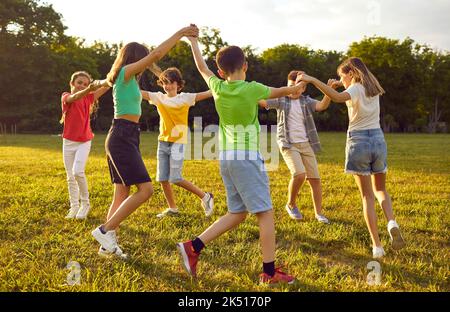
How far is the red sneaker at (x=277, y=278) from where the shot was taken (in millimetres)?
3586

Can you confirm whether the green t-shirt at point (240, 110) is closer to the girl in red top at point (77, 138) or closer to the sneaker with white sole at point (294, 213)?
the sneaker with white sole at point (294, 213)

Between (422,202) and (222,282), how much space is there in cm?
467

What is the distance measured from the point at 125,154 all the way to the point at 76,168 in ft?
6.61

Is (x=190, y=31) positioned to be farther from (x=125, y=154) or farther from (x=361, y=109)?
(x=361, y=109)

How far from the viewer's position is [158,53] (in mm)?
3891

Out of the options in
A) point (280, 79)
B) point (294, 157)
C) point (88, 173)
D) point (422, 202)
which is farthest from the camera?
point (280, 79)

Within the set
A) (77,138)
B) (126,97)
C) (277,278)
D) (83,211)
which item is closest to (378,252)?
(277,278)

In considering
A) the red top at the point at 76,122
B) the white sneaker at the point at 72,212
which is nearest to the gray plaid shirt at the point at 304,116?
the red top at the point at 76,122

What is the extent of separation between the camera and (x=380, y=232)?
5.21 metres

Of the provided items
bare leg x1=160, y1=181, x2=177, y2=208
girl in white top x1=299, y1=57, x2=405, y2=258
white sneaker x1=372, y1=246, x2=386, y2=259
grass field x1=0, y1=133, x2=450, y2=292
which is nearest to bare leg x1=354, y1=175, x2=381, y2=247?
girl in white top x1=299, y1=57, x2=405, y2=258

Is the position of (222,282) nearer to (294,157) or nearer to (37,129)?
(294,157)

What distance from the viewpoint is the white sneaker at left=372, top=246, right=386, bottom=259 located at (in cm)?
430

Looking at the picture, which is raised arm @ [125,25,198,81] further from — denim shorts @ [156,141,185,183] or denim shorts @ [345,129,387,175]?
denim shorts @ [156,141,185,183]

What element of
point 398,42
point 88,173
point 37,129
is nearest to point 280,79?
point 398,42
